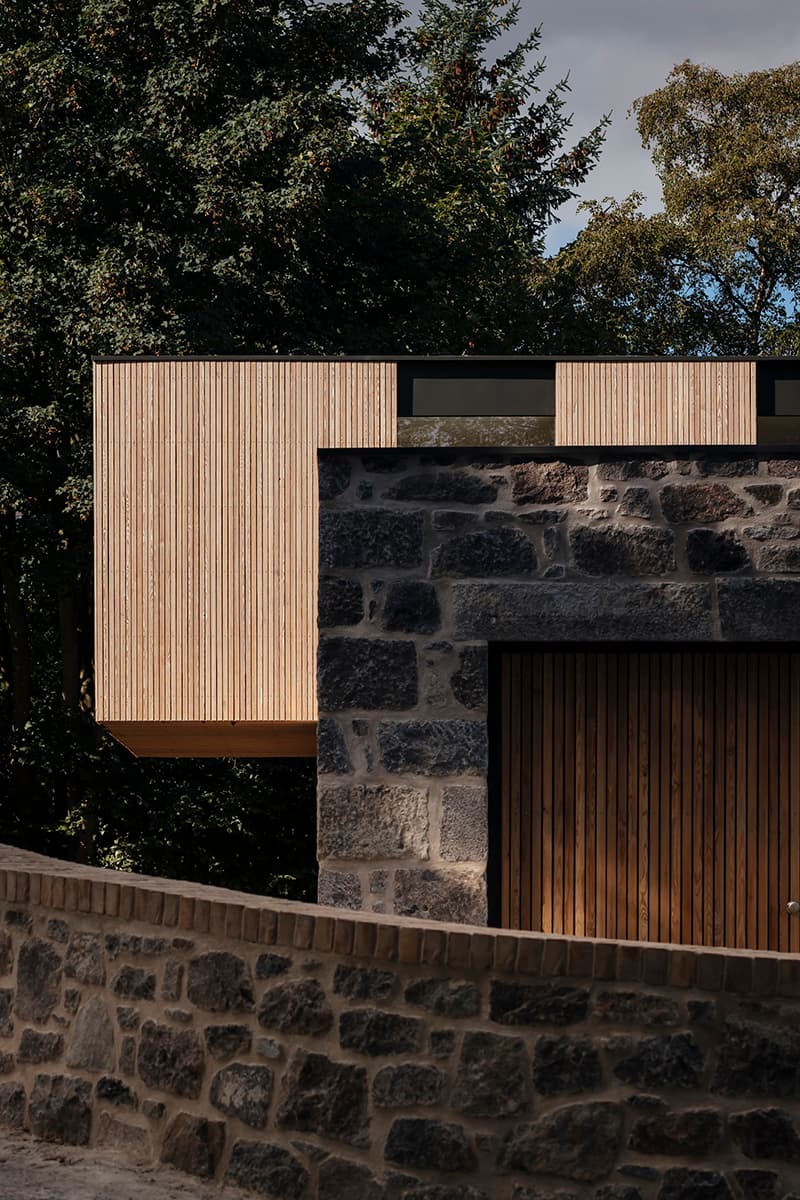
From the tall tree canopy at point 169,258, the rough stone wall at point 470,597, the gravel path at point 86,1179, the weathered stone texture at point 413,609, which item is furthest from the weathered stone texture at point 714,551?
the tall tree canopy at point 169,258

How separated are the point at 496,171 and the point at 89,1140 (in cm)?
1910

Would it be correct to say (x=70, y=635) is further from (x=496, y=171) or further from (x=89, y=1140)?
(x=89, y=1140)

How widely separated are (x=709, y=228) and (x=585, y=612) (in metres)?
21.6

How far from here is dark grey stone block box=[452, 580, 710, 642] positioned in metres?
7.69

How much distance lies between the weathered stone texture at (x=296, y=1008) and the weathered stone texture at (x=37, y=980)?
99 cm

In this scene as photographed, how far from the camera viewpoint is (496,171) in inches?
900

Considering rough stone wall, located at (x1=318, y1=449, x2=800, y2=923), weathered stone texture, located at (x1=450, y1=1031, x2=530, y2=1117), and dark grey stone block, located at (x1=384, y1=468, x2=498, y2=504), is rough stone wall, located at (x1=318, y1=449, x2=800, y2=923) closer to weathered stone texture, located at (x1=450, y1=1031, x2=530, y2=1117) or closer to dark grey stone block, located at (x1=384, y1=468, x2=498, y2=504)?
dark grey stone block, located at (x1=384, y1=468, x2=498, y2=504)

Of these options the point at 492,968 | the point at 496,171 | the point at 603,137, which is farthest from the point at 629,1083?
the point at 603,137

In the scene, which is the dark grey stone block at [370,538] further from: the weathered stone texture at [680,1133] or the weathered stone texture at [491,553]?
the weathered stone texture at [680,1133]

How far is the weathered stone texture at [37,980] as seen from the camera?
581 centimetres

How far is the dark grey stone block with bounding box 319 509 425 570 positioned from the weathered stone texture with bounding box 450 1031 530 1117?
3273 millimetres

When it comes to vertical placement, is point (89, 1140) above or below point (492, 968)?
below

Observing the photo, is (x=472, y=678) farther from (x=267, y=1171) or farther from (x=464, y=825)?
(x=267, y=1171)

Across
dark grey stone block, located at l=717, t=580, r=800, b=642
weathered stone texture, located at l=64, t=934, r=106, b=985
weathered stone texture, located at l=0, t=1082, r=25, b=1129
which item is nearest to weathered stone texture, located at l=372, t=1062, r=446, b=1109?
weathered stone texture, located at l=64, t=934, r=106, b=985
